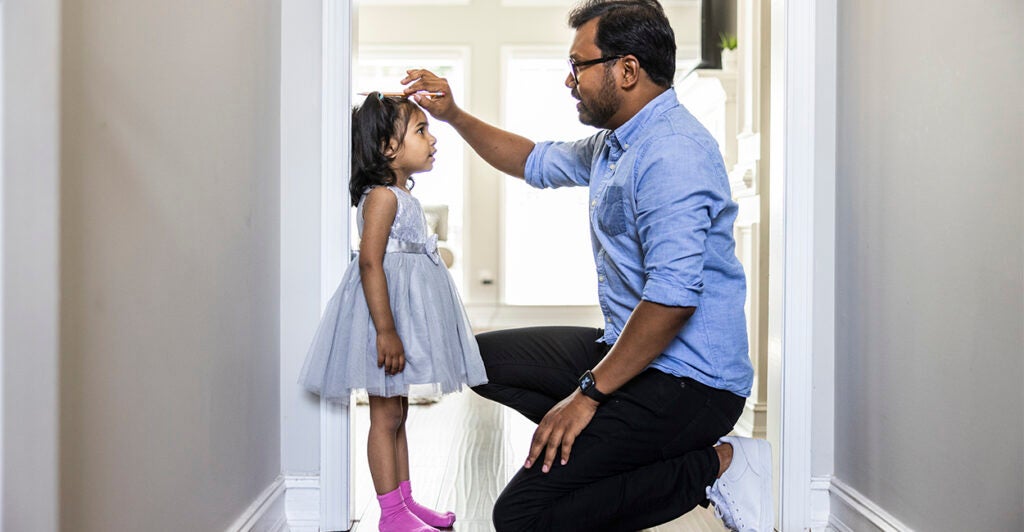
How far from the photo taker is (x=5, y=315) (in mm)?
786

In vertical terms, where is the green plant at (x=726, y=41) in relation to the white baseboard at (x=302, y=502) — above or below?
above

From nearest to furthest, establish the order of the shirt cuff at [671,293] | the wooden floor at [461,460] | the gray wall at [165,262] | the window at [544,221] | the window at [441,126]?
1. the gray wall at [165,262]
2. the shirt cuff at [671,293]
3. the wooden floor at [461,460]
4. the window at [441,126]
5. the window at [544,221]

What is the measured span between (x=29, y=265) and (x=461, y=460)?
188cm

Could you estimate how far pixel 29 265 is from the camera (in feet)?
2.72

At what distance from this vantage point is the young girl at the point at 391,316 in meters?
1.79

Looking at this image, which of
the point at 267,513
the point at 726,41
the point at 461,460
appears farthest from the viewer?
the point at 726,41

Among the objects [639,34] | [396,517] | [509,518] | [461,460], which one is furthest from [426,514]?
[639,34]

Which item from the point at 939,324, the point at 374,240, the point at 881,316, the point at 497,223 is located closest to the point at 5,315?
the point at 374,240

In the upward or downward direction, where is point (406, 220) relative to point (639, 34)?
downward

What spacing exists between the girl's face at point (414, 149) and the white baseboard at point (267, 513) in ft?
2.48

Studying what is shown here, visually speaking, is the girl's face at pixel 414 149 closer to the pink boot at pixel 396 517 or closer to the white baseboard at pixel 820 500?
the pink boot at pixel 396 517

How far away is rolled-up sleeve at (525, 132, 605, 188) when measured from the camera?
1884 mm

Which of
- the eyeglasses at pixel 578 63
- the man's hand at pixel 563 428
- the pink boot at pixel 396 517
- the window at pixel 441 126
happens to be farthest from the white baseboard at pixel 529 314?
the man's hand at pixel 563 428

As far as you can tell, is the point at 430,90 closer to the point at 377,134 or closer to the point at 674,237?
the point at 377,134
